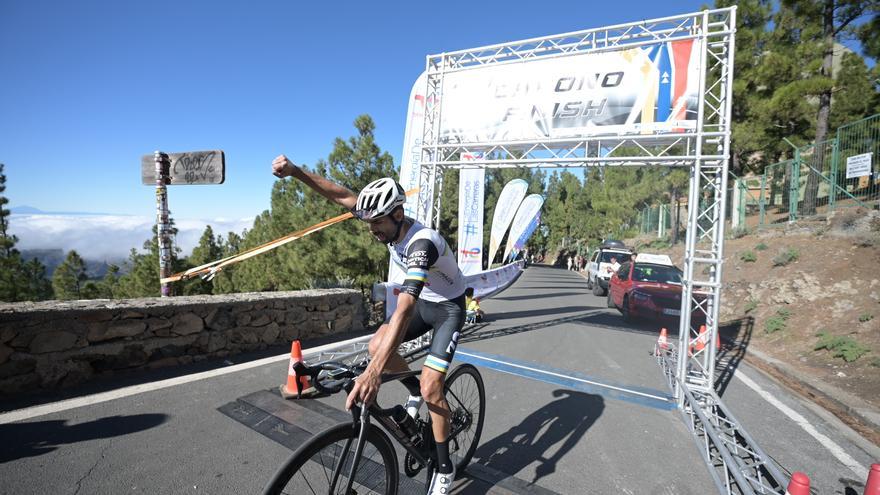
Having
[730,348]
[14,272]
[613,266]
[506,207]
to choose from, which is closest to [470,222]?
[506,207]

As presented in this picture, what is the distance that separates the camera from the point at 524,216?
14.6 meters

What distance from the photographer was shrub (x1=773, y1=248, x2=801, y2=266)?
11.4 m

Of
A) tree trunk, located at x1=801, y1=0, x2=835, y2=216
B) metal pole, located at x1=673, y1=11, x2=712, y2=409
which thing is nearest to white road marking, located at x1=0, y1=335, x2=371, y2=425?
metal pole, located at x1=673, y1=11, x2=712, y2=409

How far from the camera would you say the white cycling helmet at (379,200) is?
2396 millimetres

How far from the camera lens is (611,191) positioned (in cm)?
3962

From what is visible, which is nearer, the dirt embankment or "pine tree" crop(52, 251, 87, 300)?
the dirt embankment

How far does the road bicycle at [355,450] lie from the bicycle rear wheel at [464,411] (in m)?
0.02

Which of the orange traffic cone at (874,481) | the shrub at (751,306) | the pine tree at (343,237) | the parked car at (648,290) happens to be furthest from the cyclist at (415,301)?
the shrub at (751,306)

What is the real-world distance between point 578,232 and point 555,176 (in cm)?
1316

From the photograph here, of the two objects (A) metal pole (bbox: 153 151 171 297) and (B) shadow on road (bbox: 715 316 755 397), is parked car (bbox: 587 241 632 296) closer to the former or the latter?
(B) shadow on road (bbox: 715 316 755 397)

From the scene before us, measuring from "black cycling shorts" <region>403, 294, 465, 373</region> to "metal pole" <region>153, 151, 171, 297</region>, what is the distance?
4909mm

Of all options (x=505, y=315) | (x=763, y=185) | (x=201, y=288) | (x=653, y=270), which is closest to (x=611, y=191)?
(x=763, y=185)

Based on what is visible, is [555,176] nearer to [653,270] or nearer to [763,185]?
[763,185]

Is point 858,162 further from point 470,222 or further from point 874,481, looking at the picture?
point 874,481
